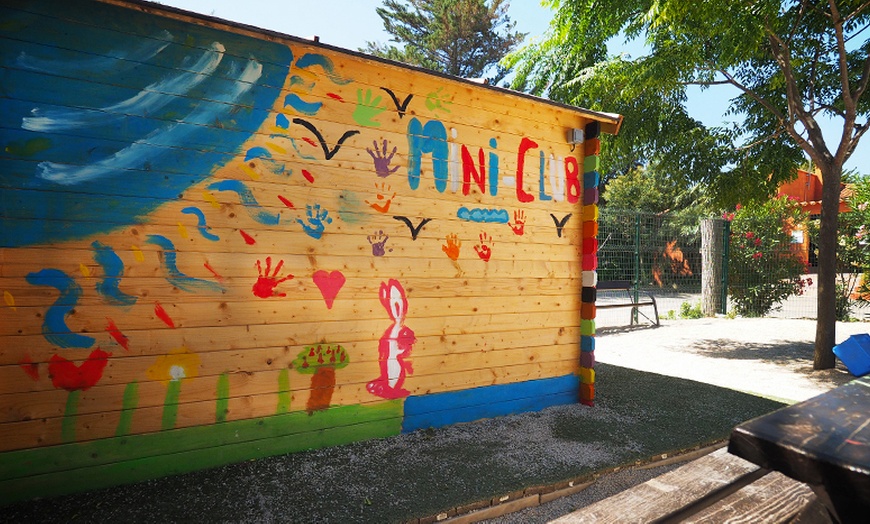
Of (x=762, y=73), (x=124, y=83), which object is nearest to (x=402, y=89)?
(x=124, y=83)

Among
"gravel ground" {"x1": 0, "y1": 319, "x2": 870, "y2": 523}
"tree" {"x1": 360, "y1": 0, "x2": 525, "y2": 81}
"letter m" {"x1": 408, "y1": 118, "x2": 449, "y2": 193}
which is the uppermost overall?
"tree" {"x1": 360, "y1": 0, "x2": 525, "y2": 81}

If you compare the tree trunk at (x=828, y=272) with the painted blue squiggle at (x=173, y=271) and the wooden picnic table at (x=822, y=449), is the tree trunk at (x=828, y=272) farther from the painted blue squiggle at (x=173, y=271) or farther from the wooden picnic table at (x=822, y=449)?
the painted blue squiggle at (x=173, y=271)

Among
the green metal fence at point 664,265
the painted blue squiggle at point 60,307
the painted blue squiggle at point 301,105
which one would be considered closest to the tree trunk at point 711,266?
the green metal fence at point 664,265

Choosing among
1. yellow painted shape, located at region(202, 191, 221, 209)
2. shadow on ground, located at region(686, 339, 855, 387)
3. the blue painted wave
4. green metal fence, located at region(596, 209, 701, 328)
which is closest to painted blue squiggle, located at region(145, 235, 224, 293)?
the blue painted wave

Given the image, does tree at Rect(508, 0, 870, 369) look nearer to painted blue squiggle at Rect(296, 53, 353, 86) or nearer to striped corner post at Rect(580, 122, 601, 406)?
striped corner post at Rect(580, 122, 601, 406)

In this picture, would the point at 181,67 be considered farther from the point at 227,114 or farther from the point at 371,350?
the point at 371,350

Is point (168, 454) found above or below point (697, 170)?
below

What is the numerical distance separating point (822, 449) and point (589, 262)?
415cm

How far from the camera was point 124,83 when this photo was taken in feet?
9.73

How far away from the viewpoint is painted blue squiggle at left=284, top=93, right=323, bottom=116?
3479mm

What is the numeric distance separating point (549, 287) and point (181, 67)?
3.55 m

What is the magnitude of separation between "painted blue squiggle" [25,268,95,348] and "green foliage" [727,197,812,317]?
43.6ft

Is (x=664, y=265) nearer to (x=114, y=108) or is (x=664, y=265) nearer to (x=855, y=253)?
(x=855, y=253)

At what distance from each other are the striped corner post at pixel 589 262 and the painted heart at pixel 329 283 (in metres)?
2.57
